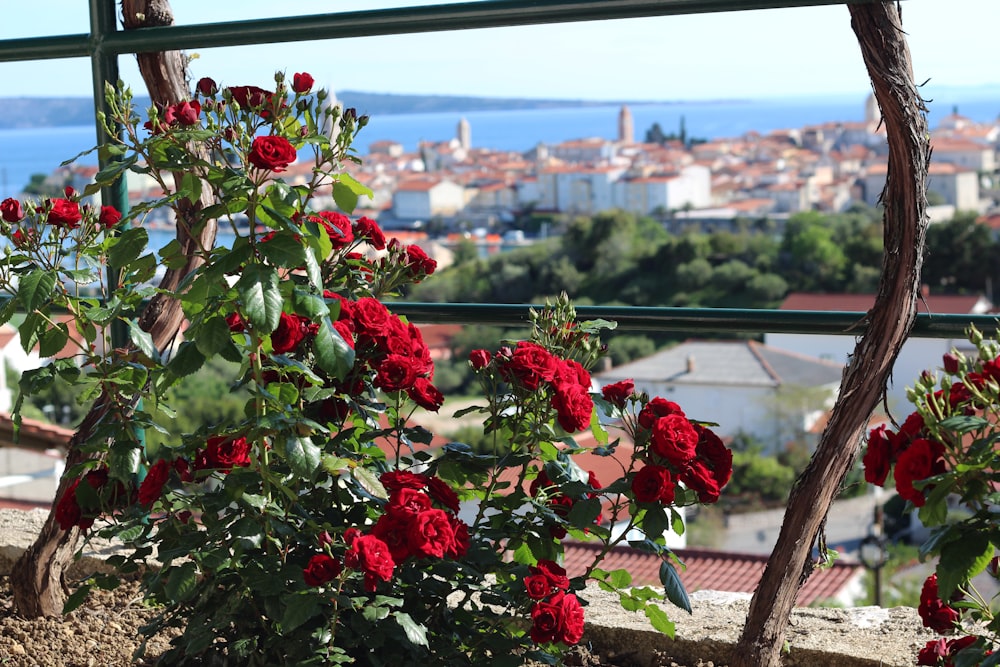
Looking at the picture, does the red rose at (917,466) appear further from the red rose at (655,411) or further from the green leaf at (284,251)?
the green leaf at (284,251)

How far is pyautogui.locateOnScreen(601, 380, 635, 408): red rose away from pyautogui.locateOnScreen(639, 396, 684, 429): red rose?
25mm

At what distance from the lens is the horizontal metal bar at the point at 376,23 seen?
1.14m

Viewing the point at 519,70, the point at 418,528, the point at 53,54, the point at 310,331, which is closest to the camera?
the point at 418,528

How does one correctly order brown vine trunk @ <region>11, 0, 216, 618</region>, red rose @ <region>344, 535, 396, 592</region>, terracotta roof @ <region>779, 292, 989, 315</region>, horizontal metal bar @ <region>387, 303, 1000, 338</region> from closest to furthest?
1. red rose @ <region>344, 535, 396, 592</region>
2. horizontal metal bar @ <region>387, 303, 1000, 338</region>
3. brown vine trunk @ <region>11, 0, 216, 618</region>
4. terracotta roof @ <region>779, 292, 989, 315</region>

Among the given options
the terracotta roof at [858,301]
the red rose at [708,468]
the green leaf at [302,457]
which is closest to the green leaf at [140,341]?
the green leaf at [302,457]

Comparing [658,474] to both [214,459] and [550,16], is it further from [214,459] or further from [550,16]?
[550,16]

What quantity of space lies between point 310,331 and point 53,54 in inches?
29.1

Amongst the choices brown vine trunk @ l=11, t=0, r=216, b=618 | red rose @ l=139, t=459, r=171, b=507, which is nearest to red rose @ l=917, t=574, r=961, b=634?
red rose @ l=139, t=459, r=171, b=507

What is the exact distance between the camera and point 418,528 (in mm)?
913

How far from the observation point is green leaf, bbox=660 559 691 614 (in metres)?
1.01

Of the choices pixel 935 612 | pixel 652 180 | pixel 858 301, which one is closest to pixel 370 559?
pixel 935 612

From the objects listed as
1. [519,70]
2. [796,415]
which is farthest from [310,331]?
[519,70]

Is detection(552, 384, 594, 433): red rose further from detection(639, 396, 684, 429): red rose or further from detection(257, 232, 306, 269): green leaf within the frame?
detection(257, 232, 306, 269): green leaf

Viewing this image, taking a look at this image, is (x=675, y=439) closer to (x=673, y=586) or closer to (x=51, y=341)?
(x=673, y=586)
